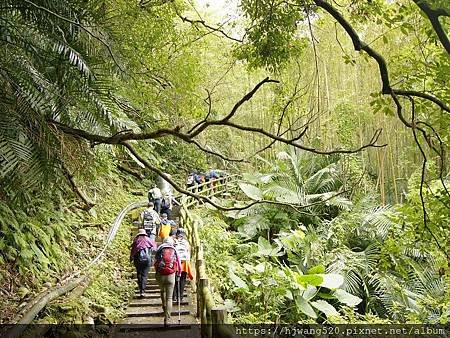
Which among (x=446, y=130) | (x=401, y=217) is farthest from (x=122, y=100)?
(x=401, y=217)

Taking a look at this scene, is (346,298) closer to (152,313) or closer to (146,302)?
(146,302)

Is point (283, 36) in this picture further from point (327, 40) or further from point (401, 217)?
point (327, 40)

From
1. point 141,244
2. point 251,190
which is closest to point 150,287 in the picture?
point 141,244

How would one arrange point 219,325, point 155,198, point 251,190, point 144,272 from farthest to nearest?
point 251,190 → point 155,198 → point 144,272 → point 219,325

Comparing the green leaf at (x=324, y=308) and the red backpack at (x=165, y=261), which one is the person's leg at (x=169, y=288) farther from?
the green leaf at (x=324, y=308)

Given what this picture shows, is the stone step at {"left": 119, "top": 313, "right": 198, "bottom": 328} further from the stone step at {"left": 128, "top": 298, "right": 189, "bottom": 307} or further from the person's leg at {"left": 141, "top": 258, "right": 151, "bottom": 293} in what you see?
the person's leg at {"left": 141, "top": 258, "right": 151, "bottom": 293}

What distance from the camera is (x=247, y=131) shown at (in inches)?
264

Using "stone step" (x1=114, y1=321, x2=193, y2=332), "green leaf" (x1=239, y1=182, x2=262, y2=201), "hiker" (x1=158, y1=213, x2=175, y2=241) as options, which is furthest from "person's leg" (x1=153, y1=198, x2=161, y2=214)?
"stone step" (x1=114, y1=321, x2=193, y2=332)

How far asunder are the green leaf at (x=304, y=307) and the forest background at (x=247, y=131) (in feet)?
0.08

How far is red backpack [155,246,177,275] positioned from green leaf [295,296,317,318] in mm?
3032

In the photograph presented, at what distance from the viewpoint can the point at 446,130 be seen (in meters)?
3.87

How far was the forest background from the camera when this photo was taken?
Result: 120 inches

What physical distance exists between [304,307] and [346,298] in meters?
1.40

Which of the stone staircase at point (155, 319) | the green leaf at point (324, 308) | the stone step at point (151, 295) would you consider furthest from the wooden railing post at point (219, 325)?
the green leaf at point (324, 308)
